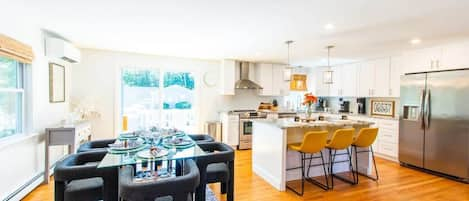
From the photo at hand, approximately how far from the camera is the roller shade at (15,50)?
7.95ft

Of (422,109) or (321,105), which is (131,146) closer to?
(422,109)

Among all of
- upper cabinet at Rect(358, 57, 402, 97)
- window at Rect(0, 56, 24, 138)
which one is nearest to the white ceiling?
window at Rect(0, 56, 24, 138)

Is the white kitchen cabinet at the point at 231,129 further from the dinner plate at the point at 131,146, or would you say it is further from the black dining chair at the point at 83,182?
the black dining chair at the point at 83,182

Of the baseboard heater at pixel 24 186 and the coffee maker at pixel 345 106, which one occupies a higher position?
the coffee maker at pixel 345 106

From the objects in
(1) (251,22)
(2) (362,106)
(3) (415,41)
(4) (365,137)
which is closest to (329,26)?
(1) (251,22)

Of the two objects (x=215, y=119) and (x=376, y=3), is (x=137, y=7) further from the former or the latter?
(x=215, y=119)

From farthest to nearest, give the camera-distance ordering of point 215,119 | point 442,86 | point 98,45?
1. point 215,119
2. point 98,45
3. point 442,86

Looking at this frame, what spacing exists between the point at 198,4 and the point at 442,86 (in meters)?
4.03

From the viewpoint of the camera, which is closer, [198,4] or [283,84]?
[198,4]

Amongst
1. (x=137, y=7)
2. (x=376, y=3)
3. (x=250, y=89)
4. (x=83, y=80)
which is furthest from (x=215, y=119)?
(x=376, y=3)

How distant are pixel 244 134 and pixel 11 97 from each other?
418cm

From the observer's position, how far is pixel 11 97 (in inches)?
116

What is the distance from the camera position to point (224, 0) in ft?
7.41

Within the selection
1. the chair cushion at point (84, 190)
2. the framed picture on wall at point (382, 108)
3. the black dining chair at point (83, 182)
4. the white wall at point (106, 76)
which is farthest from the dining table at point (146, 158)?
the framed picture on wall at point (382, 108)
